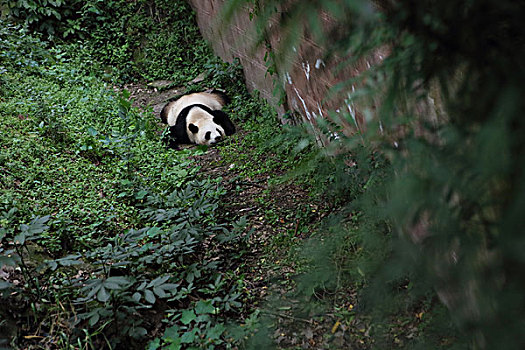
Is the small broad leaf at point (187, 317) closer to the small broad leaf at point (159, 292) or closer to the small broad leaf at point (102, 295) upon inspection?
the small broad leaf at point (159, 292)

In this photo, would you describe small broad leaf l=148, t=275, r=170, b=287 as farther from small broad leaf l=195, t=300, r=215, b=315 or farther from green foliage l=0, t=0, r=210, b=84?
green foliage l=0, t=0, r=210, b=84

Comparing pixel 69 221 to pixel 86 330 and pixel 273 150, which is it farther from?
pixel 273 150

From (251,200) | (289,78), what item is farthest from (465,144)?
(289,78)

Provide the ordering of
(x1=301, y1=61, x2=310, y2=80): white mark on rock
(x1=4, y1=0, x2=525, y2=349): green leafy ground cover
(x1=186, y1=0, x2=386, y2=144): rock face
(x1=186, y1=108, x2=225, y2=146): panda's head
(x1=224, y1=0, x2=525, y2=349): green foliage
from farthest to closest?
1. (x1=186, y1=108, x2=225, y2=146): panda's head
2. (x1=301, y1=61, x2=310, y2=80): white mark on rock
3. (x1=186, y1=0, x2=386, y2=144): rock face
4. (x1=4, y1=0, x2=525, y2=349): green leafy ground cover
5. (x1=224, y1=0, x2=525, y2=349): green foliage

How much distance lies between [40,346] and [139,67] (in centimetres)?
595

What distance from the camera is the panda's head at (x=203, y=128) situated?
5.45m

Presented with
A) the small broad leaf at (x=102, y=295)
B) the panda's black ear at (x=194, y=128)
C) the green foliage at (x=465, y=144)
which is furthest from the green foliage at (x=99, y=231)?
the green foliage at (x=465, y=144)

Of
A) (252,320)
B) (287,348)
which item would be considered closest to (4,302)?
(252,320)

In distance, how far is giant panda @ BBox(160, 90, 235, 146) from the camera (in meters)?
5.53

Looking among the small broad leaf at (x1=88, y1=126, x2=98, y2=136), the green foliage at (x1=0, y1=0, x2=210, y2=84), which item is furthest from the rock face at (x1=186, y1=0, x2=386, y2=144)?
the small broad leaf at (x1=88, y1=126, x2=98, y2=136)

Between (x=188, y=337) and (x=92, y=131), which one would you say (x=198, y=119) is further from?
(x=188, y=337)

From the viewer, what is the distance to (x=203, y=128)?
5.54m

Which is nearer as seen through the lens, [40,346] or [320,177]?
[40,346]

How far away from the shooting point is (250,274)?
3109 millimetres
